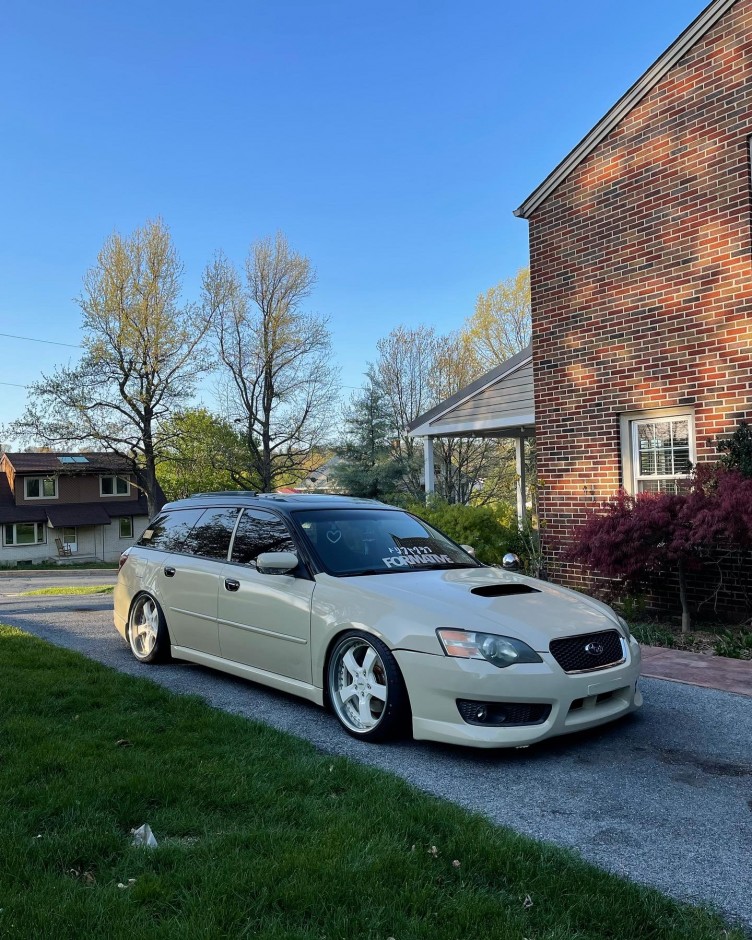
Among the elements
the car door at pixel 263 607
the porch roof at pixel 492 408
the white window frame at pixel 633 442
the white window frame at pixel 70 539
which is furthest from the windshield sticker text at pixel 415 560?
the white window frame at pixel 70 539

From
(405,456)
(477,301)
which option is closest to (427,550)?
(405,456)

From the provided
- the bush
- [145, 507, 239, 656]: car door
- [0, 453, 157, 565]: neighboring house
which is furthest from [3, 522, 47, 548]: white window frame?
[145, 507, 239, 656]: car door

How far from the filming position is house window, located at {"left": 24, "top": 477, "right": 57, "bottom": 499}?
143ft

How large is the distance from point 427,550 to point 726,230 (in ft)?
17.1

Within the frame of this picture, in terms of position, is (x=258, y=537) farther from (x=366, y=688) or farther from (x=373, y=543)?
(x=366, y=688)

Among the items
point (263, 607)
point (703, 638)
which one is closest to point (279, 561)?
point (263, 607)

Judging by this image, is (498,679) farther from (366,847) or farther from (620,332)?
(620,332)

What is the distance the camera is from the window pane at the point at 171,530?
A: 6602 mm

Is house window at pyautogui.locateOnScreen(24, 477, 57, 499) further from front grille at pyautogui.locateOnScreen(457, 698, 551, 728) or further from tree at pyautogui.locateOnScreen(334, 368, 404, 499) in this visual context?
front grille at pyautogui.locateOnScreen(457, 698, 551, 728)

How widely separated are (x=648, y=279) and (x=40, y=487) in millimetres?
42086

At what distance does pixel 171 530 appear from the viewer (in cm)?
685

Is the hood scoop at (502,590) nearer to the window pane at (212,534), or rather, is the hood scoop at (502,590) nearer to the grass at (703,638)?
the window pane at (212,534)

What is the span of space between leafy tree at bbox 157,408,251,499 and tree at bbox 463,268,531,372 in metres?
11.4

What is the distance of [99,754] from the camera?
409 centimetres
